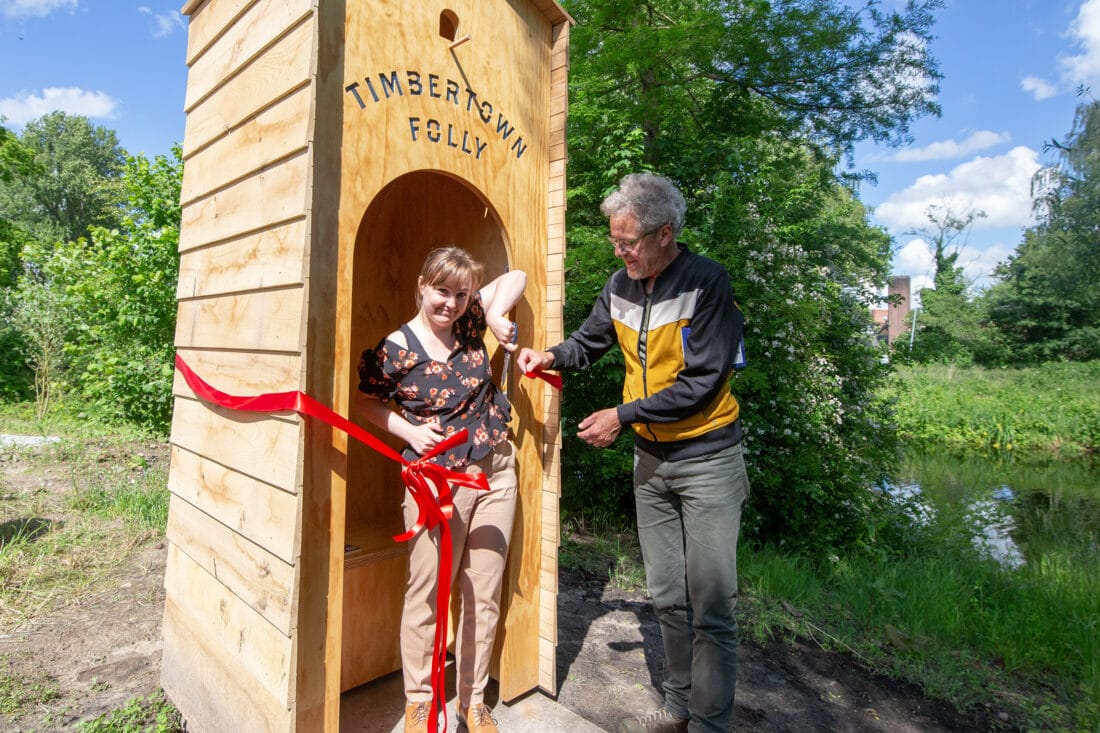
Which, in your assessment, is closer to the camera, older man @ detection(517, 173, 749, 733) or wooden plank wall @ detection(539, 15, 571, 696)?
older man @ detection(517, 173, 749, 733)

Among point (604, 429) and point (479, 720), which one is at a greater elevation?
point (604, 429)

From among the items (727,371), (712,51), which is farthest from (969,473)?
(727,371)

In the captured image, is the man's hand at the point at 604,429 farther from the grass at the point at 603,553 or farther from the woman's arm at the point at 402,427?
the grass at the point at 603,553

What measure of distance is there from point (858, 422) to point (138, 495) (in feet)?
21.6

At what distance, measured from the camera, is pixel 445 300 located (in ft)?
7.55

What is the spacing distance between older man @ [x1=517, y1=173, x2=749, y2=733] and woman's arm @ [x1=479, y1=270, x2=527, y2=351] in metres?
0.46

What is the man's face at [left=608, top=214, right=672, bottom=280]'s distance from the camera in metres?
2.25

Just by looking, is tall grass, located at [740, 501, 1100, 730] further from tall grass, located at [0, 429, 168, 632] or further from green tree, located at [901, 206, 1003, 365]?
green tree, located at [901, 206, 1003, 365]

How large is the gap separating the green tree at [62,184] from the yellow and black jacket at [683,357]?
35.1m

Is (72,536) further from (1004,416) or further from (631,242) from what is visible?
(1004,416)

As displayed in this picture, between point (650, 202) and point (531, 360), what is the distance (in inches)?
30.9

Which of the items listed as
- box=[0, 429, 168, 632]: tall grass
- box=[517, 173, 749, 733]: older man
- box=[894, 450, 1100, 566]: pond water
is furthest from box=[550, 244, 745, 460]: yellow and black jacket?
box=[894, 450, 1100, 566]: pond water

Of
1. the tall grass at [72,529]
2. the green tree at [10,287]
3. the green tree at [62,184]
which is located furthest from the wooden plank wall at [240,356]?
the green tree at [62,184]

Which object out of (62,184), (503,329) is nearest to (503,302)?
(503,329)
